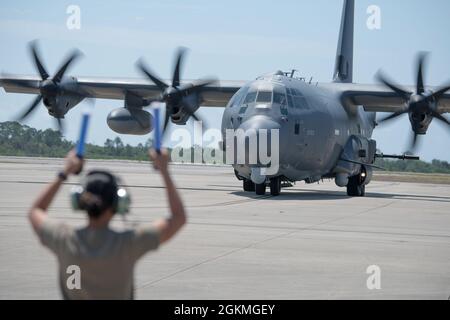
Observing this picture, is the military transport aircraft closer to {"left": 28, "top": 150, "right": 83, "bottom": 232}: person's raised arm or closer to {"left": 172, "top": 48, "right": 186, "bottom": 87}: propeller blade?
{"left": 172, "top": 48, "right": 186, "bottom": 87}: propeller blade

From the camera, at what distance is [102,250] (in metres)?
4.23

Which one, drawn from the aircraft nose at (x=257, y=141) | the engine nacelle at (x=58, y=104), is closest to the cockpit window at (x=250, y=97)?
the aircraft nose at (x=257, y=141)

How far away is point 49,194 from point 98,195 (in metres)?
0.37

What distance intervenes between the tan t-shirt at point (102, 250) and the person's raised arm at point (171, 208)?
0.06 m

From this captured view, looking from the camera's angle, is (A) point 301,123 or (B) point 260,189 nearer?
(A) point 301,123

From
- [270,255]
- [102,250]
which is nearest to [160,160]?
[102,250]

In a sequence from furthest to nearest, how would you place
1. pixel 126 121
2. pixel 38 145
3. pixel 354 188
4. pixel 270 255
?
1. pixel 38 145
2. pixel 126 121
3. pixel 354 188
4. pixel 270 255

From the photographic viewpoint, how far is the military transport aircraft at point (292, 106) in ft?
85.9

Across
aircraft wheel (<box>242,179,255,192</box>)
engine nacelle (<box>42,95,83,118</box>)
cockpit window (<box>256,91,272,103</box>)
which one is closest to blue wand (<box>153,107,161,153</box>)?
cockpit window (<box>256,91,272,103</box>)

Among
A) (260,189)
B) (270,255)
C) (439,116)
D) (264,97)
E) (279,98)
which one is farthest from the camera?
(439,116)

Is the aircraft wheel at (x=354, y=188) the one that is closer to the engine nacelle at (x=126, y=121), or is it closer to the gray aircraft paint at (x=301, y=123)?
the gray aircraft paint at (x=301, y=123)

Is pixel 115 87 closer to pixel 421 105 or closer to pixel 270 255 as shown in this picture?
pixel 421 105
